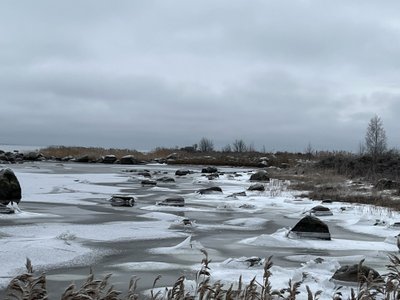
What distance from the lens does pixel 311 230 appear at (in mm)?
9695

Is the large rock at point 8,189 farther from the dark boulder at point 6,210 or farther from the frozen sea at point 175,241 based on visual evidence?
the dark boulder at point 6,210

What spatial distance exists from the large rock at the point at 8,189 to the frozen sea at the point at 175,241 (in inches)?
14.9

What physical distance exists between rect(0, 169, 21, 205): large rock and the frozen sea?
38 centimetres

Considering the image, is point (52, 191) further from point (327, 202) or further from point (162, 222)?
point (327, 202)

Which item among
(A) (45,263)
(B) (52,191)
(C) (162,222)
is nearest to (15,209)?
(C) (162,222)

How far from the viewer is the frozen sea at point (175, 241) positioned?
6.43 metres

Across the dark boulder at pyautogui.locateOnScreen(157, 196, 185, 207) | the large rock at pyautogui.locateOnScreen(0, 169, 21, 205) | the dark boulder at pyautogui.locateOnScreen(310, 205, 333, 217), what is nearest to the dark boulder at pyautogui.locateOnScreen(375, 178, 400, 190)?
the dark boulder at pyautogui.locateOnScreen(310, 205, 333, 217)

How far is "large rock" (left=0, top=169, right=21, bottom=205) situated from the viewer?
14448mm

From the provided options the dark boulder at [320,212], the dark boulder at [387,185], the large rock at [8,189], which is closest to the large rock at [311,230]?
the dark boulder at [320,212]

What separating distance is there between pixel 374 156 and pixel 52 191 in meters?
23.2

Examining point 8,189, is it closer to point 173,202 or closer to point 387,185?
point 173,202

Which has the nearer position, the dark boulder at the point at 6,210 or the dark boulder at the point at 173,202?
the dark boulder at the point at 6,210

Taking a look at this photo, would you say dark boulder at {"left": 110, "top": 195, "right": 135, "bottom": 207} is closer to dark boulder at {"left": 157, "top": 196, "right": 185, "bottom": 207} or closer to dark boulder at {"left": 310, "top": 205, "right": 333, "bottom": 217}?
dark boulder at {"left": 157, "top": 196, "right": 185, "bottom": 207}

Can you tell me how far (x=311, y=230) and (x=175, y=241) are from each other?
282 centimetres
